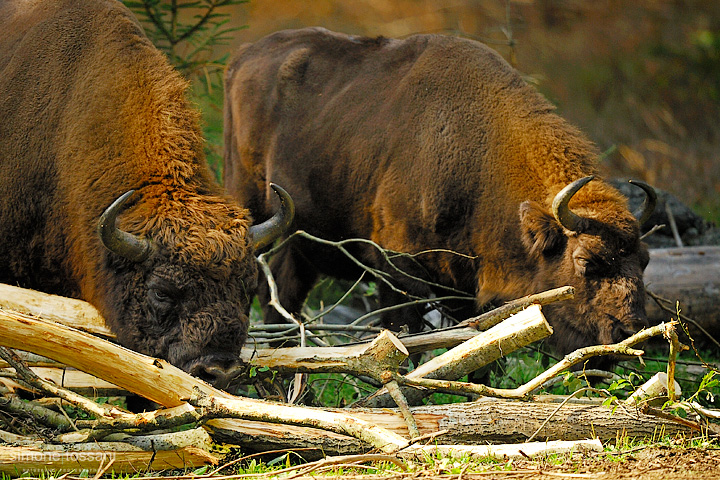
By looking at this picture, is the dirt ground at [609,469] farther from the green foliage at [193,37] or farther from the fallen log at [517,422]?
the green foliage at [193,37]

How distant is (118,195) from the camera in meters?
4.74

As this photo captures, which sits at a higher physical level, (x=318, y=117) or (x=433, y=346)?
(x=318, y=117)

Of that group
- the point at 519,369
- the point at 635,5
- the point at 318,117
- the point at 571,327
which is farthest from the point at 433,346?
the point at 635,5

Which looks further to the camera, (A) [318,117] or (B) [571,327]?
(A) [318,117]

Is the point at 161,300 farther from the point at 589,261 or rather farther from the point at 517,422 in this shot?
the point at 589,261

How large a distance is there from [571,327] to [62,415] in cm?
333

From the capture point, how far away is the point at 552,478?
10.9 feet

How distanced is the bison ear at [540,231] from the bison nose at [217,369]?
2.40 m

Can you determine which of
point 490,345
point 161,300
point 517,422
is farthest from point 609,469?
point 161,300

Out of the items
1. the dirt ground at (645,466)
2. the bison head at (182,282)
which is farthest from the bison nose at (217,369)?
the dirt ground at (645,466)

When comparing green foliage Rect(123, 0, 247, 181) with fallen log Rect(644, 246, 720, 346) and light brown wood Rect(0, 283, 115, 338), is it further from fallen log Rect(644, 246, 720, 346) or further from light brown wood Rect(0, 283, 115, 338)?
fallen log Rect(644, 246, 720, 346)

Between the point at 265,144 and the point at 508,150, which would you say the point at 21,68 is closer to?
the point at 265,144

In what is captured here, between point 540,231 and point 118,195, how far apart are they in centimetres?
283

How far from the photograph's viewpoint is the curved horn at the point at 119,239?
4.27 m
